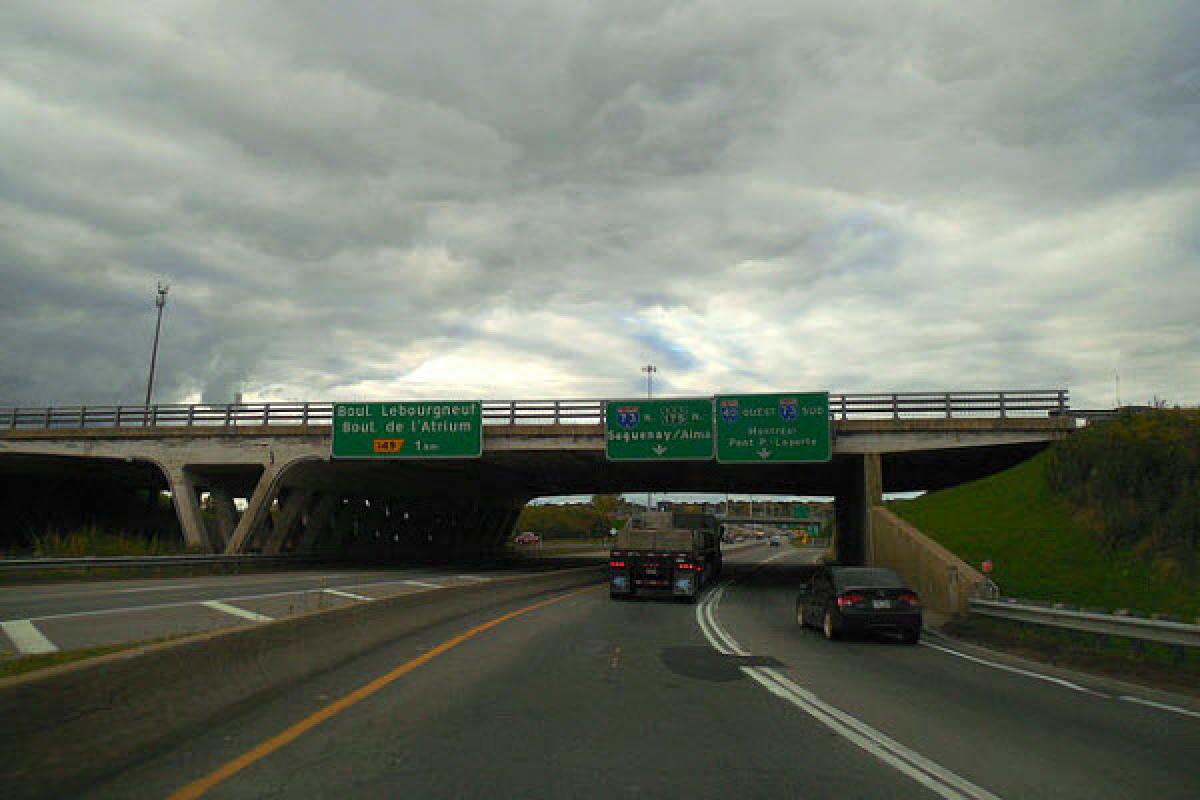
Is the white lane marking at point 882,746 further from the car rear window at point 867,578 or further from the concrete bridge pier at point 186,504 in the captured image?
the concrete bridge pier at point 186,504

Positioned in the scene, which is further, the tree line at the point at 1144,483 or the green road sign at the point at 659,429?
the green road sign at the point at 659,429

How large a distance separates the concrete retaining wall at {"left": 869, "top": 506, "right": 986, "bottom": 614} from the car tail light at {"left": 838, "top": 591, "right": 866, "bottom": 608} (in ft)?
15.1

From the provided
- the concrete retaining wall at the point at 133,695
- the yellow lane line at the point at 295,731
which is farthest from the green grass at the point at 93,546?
the concrete retaining wall at the point at 133,695

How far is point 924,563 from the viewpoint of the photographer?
68.2ft

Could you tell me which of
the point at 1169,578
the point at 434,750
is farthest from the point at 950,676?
the point at 1169,578

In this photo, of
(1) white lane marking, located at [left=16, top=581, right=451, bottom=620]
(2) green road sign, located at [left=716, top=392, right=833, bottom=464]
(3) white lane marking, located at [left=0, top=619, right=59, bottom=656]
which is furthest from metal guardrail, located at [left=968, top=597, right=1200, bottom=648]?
(1) white lane marking, located at [left=16, top=581, right=451, bottom=620]

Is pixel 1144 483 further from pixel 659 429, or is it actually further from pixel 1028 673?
pixel 659 429

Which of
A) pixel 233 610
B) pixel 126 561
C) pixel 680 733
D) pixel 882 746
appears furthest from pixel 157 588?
pixel 882 746

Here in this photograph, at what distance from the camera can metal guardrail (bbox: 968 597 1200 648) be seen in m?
10.3

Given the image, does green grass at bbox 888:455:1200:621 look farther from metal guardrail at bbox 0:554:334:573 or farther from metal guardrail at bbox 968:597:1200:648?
metal guardrail at bbox 0:554:334:573

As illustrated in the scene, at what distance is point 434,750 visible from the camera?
602cm

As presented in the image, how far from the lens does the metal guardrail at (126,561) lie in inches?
858

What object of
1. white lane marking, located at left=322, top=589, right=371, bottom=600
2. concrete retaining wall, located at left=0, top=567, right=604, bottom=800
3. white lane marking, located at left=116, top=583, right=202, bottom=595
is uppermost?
concrete retaining wall, located at left=0, top=567, right=604, bottom=800

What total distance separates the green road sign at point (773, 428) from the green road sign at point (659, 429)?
63 centimetres
